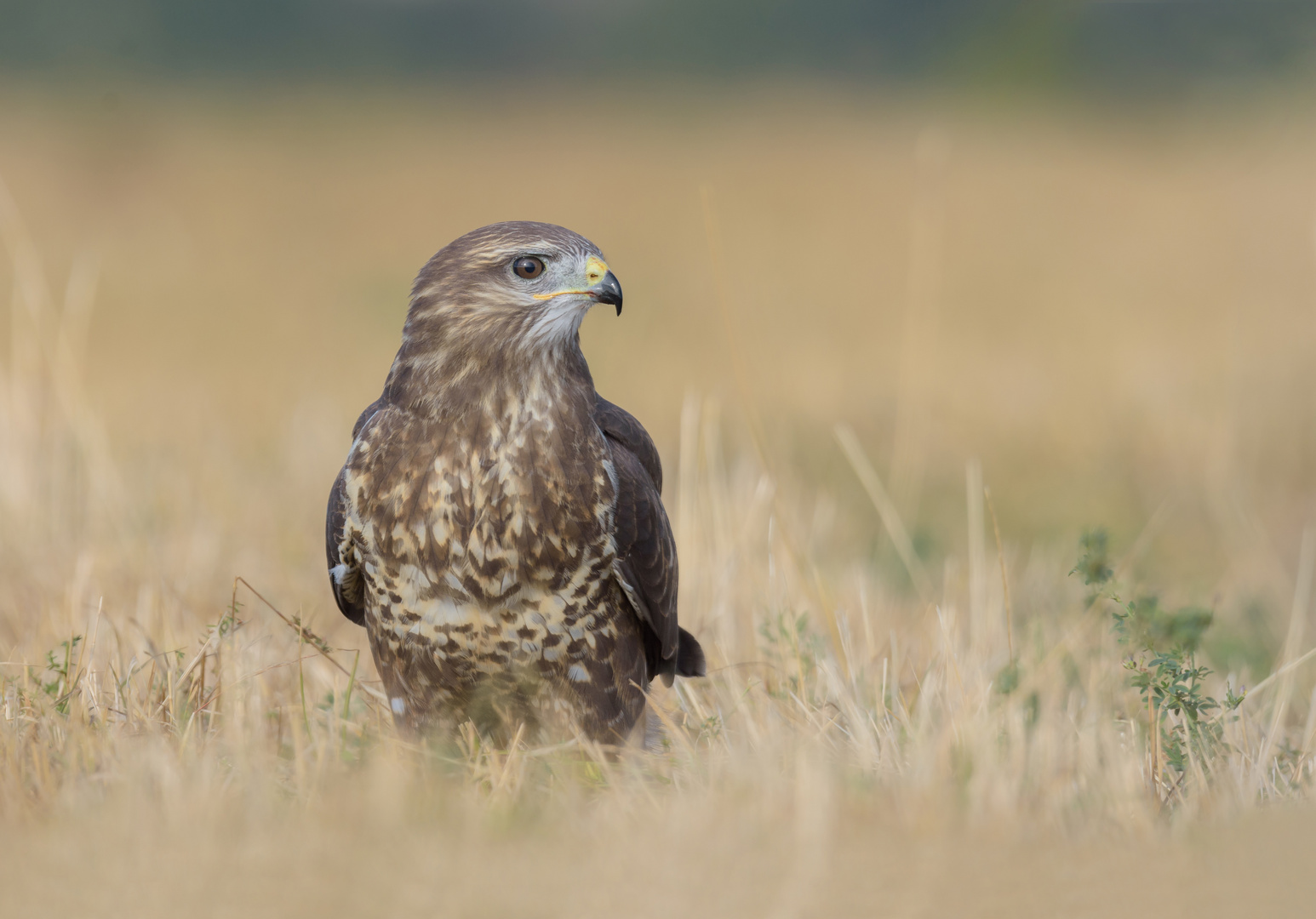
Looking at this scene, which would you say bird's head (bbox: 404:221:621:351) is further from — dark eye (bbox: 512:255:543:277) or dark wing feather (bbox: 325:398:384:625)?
dark wing feather (bbox: 325:398:384:625)

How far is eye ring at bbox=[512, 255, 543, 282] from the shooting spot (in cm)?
384

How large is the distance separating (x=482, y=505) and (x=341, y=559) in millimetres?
615

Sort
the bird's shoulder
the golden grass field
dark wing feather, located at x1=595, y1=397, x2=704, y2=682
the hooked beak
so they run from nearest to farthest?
the golden grass field → the hooked beak → dark wing feather, located at x1=595, y1=397, x2=704, y2=682 → the bird's shoulder

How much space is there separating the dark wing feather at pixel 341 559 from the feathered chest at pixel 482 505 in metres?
0.09

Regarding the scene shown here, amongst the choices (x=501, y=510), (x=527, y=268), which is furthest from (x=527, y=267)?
(x=501, y=510)

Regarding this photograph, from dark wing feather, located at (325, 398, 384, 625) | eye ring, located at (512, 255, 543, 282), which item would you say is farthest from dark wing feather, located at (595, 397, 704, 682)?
dark wing feather, located at (325, 398, 384, 625)

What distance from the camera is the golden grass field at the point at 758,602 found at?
264 cm

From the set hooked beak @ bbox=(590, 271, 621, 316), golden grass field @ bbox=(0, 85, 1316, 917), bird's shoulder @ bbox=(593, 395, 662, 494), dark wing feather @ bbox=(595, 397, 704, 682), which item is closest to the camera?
golden grass field @ bbox=(0, 85, 1316, 917)

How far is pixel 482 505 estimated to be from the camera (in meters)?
3.67

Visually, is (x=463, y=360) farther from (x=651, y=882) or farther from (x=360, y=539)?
(x=651, y=882)

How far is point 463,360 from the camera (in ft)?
12.5

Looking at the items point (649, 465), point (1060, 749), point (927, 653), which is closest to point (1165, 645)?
point (927, 653)

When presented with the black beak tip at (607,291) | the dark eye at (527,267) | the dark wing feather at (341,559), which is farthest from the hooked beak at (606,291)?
the dark wing feather at (341,559)

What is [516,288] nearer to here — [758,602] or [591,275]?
[591,275]
